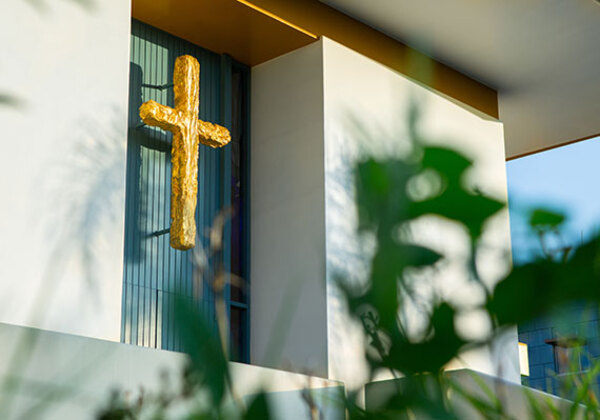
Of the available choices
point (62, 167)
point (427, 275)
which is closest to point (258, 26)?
point (62, 167)

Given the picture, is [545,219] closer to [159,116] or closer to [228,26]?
[159,116]

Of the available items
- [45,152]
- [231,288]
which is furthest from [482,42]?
[45,152]

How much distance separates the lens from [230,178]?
5.64 metres

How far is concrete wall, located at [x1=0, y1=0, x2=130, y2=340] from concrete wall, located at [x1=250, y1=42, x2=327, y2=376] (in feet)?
4.54

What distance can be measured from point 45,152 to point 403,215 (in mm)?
4011

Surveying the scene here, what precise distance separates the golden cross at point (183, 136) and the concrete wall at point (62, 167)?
353 millimetres

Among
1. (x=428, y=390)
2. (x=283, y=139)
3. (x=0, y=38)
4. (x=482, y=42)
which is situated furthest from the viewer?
(x=482, y=42)

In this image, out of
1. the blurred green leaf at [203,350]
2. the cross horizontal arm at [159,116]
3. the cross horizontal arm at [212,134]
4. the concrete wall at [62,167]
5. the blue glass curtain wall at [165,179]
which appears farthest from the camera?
the cross horizontal arm at [212,134]

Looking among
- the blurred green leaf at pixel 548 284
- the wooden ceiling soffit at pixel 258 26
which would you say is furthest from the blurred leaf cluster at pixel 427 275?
the wooden ceiling soffit at pixel 258 26

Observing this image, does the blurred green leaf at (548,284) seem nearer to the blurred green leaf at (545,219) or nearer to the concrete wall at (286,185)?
the blurred green leaf at (545,219)

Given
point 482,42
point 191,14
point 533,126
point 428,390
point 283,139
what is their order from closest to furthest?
point 428,390, point 191,14, point 283,139, point 482,42, point 533,126

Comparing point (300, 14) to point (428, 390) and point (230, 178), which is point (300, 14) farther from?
point (428, 390)

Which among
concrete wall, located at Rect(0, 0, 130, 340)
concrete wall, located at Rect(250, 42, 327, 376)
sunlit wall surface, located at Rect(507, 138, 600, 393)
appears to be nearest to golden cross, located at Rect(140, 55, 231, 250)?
concrete wall, located at Rect(0, 0, 130, 340)

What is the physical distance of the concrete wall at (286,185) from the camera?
5320 millimetres
